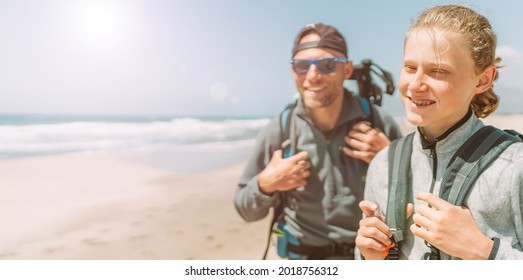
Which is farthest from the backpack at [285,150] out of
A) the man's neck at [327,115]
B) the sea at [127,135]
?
the sea at [127,135]

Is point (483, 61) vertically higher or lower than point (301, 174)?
higher

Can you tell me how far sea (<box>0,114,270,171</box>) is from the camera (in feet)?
34.7

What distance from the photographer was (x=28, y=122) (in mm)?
14023

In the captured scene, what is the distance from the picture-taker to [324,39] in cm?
281

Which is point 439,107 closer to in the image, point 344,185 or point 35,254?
point 344,185

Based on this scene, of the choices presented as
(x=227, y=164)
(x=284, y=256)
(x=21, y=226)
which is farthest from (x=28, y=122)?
(x=284, y=256)

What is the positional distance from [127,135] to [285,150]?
1090cm

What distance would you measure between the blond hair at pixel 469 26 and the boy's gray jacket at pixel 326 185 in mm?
972

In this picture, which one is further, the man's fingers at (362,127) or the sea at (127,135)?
the sea at (127,135)

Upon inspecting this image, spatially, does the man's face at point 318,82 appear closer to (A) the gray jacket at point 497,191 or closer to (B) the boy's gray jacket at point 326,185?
(B) the boy's gray jacket at point 326,185

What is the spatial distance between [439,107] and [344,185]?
3.54ft

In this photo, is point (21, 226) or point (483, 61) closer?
point (483, 61)

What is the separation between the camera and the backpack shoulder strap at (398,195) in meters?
1.98
